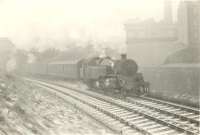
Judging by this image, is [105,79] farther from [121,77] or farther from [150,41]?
[150,41]

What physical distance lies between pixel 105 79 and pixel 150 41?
1948cm

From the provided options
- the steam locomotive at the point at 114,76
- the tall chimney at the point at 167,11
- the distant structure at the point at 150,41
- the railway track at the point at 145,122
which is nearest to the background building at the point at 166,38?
the distant structure at the point at 150,41

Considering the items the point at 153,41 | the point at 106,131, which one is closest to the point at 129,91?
the point at 106,131

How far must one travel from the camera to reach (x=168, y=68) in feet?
58.3

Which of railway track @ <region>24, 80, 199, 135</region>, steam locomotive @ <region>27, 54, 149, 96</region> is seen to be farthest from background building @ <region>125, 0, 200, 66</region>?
railway track @ <region>24, 80, 199, 135</region>

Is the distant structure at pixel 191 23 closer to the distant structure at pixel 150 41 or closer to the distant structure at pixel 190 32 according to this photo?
the distant structure at pixel 190 32

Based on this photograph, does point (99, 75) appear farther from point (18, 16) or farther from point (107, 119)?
point (107, 119)

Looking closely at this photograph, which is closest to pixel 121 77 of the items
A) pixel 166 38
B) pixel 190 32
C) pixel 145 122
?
pixel 145 122

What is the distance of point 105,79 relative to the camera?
18484mm

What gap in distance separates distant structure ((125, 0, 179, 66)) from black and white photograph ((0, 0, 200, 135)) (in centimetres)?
11

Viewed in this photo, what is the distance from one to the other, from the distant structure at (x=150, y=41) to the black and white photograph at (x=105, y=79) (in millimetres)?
107

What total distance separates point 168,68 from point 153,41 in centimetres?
1953

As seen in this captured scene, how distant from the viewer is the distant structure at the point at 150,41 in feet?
115

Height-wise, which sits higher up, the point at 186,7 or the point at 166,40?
the point at 186,7
